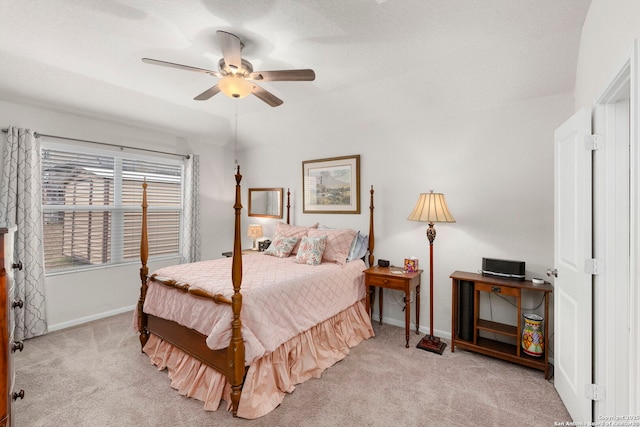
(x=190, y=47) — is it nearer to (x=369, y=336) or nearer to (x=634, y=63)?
(x=634, y=63)

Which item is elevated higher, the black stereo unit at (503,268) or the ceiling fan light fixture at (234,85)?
the ceiling fan light fixture at (234,85)

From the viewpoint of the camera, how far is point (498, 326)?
275 cm

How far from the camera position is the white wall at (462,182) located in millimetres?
2693

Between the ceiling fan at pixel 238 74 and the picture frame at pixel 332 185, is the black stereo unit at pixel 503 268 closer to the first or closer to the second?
the picture frame at pixel 332 185

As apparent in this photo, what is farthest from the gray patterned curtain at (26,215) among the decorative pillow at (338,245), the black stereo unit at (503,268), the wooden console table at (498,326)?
the black stereo unit at (503,268)

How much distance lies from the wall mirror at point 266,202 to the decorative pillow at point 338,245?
1283mm

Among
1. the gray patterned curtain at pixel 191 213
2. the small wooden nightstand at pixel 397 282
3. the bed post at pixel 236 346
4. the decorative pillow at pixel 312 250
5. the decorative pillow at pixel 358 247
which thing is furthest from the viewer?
the gray patterned curtain at pixel 191 213

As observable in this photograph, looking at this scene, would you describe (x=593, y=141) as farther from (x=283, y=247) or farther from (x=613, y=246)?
(x=283, y=247)

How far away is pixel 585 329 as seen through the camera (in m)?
1.74

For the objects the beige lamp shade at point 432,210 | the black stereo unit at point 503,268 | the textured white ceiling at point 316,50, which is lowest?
the black stereo unit at point 503,268

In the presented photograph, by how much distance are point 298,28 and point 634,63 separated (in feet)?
6.28

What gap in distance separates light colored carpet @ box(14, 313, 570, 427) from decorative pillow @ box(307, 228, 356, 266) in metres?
0.96

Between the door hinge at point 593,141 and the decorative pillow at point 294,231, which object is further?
the decorative pillow at point 294,231

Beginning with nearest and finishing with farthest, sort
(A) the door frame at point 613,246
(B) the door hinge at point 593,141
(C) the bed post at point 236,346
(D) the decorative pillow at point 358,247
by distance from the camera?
(A) the door frame at point 613,246
(B) the door hinge at point 593,141
(C) the bed post at point 236,346
(D) the decorative pillow at point 358,247
